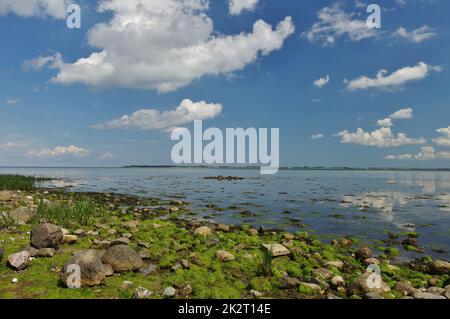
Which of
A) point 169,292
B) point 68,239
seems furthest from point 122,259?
point 68,239

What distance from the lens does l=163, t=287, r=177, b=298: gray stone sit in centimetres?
785

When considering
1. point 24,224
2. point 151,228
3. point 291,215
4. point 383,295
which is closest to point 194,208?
point 291,215

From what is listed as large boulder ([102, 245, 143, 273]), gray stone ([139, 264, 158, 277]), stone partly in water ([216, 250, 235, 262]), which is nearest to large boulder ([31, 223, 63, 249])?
large boulder ([102, 245, 143, 273])

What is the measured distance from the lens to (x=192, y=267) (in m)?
9.96

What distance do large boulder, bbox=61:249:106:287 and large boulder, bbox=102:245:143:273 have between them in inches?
33.6

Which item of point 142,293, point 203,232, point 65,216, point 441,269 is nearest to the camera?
point 142,293

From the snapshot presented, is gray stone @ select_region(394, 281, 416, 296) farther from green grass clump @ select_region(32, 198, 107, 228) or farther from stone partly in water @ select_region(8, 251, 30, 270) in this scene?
green grass clump @ select_region(32, 198, 107, 228)

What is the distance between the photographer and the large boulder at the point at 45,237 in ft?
36.0

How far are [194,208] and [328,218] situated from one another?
11.3m

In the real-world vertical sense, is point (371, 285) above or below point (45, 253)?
below

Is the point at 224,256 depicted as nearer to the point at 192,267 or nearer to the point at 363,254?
the point at 192,267

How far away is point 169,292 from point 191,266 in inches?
82.7

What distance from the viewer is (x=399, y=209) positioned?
93.6 feet

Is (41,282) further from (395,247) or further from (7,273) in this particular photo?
(395,247)
